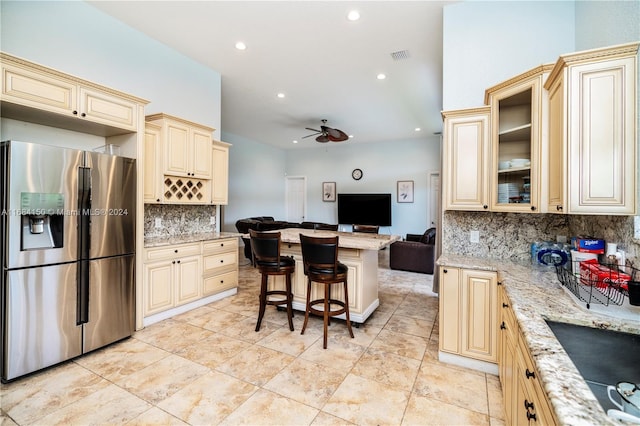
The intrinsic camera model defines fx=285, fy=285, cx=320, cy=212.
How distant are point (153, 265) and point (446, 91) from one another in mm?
3467

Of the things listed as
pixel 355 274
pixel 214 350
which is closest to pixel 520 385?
pixel 355 274

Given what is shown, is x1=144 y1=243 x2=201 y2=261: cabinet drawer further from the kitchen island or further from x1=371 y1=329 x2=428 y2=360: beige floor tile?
x1=371 y1=329 x2=428 y2=360: beige floor tile

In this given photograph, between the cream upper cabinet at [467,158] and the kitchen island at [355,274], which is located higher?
the cream upper cabinet at [467,158]

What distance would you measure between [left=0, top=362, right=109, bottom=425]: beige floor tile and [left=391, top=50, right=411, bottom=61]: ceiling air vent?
4.42m

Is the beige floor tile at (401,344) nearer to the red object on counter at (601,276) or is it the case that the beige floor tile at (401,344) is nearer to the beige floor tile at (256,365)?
the beige floor tile at (256,365)

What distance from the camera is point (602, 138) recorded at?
154 centimetres

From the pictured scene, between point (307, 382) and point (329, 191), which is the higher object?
point (329, 191)

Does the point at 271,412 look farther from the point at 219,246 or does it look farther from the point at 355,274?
the point at 219,246

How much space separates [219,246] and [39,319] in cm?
185

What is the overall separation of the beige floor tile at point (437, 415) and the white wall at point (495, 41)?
2437mm

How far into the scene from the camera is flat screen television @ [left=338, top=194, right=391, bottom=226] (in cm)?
816

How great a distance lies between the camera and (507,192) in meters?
2.29

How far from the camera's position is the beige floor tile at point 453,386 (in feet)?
6.24

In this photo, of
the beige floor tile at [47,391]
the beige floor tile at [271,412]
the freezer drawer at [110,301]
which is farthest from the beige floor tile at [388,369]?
the freezer drawer at [110,301]
